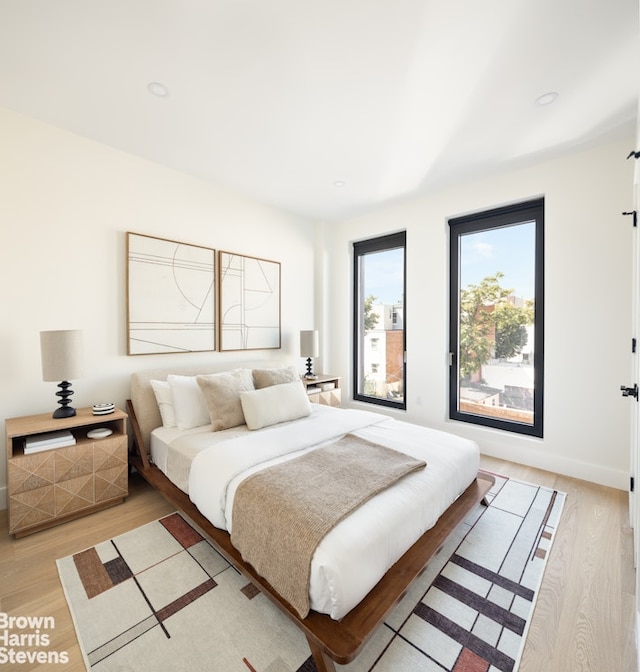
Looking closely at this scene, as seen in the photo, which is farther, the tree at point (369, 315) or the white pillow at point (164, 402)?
the tree at point (369, 315)

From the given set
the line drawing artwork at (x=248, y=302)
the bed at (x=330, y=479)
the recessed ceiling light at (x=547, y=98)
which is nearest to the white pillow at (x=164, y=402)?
the bed at (x=330, y=479)

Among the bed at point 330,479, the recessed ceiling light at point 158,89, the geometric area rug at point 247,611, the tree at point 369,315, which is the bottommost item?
the geometric area rug at point 247,611

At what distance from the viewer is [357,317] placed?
4613mm

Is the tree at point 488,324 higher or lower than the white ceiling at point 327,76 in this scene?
lower

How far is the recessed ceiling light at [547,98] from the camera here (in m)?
2.09

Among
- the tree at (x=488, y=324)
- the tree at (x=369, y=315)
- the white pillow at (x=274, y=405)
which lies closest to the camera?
the white pillow at (x=274, y=405)

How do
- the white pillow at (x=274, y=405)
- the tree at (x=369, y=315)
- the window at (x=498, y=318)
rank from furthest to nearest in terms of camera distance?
the tree at (x=369, y=315), the window at (x=498, y=318), the white pillow at (x=274, y=405)

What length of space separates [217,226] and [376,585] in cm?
331

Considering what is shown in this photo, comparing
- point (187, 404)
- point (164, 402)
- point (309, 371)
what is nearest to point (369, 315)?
point (309, 371)

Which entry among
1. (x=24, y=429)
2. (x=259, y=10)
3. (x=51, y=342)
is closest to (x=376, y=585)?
(x=24, y=429)

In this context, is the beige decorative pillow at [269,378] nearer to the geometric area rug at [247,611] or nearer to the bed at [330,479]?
the bed at [330,479]

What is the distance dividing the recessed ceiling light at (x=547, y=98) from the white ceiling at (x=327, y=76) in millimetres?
28

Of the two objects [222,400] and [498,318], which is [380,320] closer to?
[498,318]

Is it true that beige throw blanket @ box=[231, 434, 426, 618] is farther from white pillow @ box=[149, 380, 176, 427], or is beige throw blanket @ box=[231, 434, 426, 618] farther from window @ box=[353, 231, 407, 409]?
window @ box=[353, 231, 407, 409]
